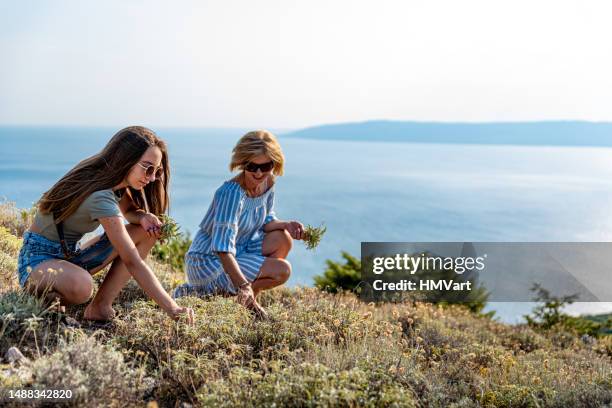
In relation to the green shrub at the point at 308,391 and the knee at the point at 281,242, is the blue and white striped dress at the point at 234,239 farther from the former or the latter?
the green shrub at the point at 308,391

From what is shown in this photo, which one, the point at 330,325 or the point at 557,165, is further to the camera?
the point at 557,165

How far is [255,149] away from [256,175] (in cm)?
26

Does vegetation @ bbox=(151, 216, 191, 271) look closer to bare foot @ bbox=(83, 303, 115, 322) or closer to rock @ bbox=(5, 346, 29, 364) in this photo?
bare foot @ bbox=(83, 303, 115, 322)

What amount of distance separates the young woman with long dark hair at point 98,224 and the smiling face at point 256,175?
0.73 meters

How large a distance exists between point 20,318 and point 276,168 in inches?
88.9

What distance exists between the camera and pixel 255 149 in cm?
537

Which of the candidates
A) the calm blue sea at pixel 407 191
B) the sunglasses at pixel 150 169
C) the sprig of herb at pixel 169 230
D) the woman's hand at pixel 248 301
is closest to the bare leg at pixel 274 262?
the woman's hand at pixel 248 301

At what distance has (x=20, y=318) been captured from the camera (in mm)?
4566

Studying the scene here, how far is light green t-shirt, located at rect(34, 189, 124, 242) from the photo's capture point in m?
4.52

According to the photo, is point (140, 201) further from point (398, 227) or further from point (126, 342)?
point (398, 227)

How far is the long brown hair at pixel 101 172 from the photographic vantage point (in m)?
4.64

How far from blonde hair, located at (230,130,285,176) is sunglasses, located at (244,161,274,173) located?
0.10 feet

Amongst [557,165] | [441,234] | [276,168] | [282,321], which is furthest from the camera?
[557,165]

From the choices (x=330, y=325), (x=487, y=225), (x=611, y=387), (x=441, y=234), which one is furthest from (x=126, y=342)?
(x=487, y=225)
